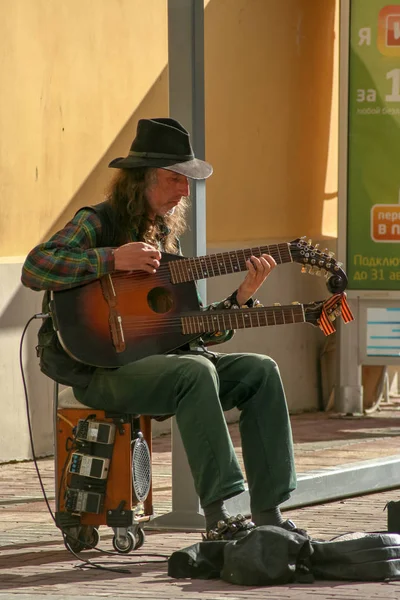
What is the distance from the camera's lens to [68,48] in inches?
312

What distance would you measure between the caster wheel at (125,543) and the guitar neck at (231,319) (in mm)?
731

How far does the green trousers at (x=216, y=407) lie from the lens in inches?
189

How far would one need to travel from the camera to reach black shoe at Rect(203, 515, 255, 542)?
476 cm

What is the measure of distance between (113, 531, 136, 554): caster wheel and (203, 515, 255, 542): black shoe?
405 millimetres

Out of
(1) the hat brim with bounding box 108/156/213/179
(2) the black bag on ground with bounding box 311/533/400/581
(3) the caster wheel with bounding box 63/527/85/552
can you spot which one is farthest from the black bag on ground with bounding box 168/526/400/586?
(1) the hat brim with bounding box 108/156/213/179

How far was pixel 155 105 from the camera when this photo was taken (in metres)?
8.62

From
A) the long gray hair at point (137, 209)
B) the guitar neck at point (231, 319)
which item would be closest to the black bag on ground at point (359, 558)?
the guitar neck at point (231, 319)

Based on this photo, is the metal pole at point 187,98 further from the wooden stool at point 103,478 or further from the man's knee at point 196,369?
the man's knee at point 196,369

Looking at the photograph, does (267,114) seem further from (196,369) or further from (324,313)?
(196,369)

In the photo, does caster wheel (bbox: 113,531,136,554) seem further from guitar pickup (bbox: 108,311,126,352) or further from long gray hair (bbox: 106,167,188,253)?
long gray hair (bbox: 106,167,188,253)

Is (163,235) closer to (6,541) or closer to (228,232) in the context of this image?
(6,541)

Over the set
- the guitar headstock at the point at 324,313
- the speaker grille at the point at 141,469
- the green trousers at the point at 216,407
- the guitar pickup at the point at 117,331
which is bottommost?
the speaker grille at the point at 141,469

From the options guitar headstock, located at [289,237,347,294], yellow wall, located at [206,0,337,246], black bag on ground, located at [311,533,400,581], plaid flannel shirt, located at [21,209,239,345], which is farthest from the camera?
yellow wall, located at [206,0,337,246]

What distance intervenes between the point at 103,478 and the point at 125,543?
24cm
